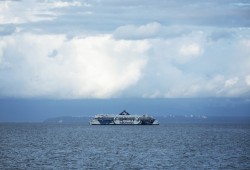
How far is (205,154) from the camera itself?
4510 inches

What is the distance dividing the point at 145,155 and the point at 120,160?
11289mm

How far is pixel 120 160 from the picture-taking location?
101375mm

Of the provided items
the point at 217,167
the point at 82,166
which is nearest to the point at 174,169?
the point at 217,167

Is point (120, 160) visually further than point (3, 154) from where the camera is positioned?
No

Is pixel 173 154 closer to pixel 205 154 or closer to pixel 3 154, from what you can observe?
pixel 205 154

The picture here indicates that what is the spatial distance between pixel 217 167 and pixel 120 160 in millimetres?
19423

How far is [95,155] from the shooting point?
11144 cm

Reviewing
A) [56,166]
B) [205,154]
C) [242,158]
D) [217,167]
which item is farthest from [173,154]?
[56,166]

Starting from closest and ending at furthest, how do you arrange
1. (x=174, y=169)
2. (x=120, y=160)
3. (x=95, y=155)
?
1. (x=174, y=169)
2. (x=120, y=160)
3. (x=95, y=155)

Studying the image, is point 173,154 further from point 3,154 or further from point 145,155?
point 3,154

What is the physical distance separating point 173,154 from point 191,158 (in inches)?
386

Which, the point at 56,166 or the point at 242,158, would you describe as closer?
the point at 56,166

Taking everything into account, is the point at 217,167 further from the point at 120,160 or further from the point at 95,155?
the point at 95,155

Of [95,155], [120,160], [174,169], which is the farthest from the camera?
[95,155]
